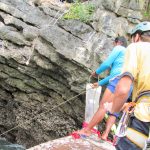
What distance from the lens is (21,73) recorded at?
34.7 ft

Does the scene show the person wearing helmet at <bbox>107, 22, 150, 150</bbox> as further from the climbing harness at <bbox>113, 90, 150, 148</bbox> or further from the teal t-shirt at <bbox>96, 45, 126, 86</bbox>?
the teal t-shirt at <bbox>96, 45, 126, 86</bbox>

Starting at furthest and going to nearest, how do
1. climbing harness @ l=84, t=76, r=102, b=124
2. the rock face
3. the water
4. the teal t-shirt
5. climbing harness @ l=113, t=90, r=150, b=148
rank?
the water < the rock face < climbing harness @ l=84, t=76, r=102, b=124 < the teal t-shirt < climbing harness @ l=113, t=90, r=150, b=148

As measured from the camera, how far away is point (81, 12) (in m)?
10.3

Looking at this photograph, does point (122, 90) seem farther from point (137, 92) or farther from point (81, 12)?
point (81, 12)

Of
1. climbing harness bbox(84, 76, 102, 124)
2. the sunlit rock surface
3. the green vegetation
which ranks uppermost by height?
the green vegetation

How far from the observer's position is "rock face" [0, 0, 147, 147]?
9734mm

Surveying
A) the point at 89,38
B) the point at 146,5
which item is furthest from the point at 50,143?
the point at 146,5

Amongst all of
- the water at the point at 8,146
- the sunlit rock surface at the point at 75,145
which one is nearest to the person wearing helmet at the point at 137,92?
the sunlit rock surface at the point at 75,145

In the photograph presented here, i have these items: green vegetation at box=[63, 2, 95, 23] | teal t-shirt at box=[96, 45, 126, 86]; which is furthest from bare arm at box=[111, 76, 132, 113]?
green vegetation at box=[63, 2, 95, 23]

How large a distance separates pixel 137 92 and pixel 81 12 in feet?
22.3

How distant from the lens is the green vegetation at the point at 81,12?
1023cm

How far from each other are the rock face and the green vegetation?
0.16 metres

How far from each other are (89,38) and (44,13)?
1726 mm

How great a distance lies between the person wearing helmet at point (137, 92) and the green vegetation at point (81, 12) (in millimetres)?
6596
